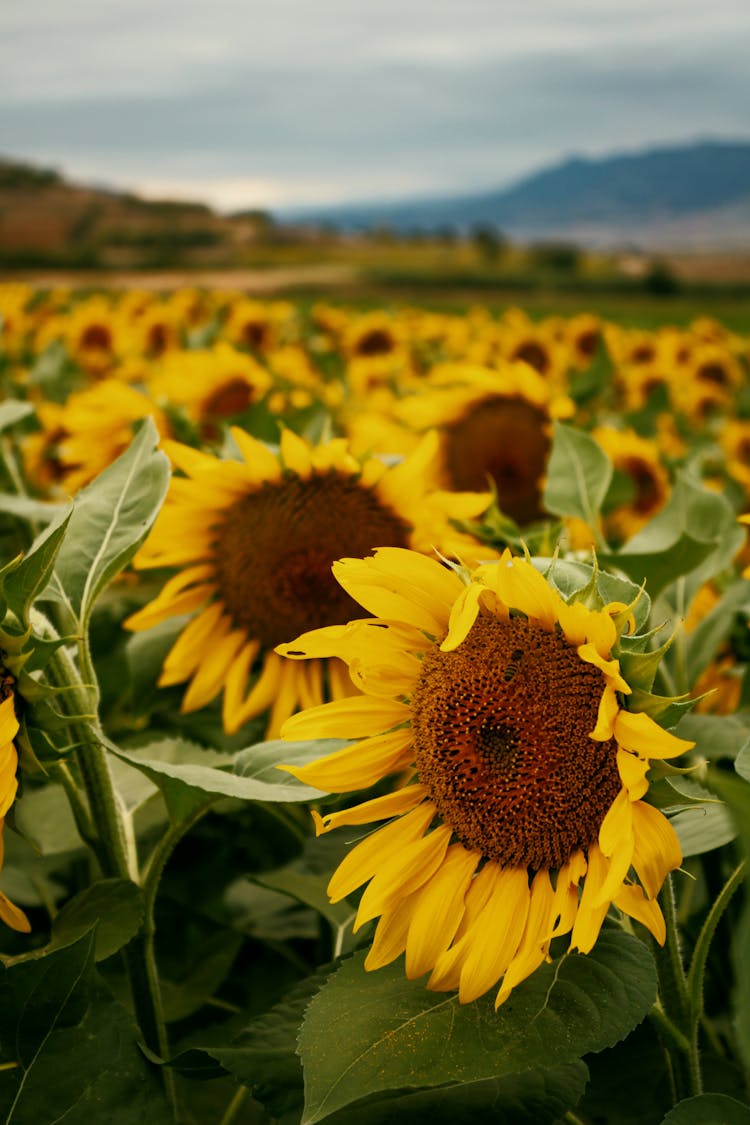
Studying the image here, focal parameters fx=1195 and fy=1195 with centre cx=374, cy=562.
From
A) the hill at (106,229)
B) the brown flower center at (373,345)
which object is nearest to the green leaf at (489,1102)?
the brown flower center at (373,345)

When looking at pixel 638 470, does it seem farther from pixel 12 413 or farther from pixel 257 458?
pixel 12 413

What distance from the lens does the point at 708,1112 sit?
1.19 metres

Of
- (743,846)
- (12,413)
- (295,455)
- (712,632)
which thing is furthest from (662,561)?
(12,413)

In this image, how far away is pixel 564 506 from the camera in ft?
6.84

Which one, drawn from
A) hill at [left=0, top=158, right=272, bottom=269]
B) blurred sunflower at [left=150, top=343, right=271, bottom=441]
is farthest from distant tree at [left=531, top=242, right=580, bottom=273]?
blurred sunflower at [left=150, top=343, right=271, bottom=441]

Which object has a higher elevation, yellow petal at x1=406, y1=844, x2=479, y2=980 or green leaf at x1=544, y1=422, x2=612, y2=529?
green leaf at x1=544, y1=422, x2=612, y2=529

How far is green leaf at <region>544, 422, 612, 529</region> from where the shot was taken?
81.6 inches

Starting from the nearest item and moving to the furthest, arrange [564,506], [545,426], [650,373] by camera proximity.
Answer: [564,506] → [545,426] → [650,373]

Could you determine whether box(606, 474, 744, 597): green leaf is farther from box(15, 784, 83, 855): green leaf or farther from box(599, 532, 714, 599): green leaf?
box(15, 784, 83, 855): green leaf

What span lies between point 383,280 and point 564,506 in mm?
27187

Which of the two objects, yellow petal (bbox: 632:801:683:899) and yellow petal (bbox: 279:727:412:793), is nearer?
yellow petal (bbox: 632:801:683:899)

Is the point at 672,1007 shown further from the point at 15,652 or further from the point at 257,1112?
the point at 15,652

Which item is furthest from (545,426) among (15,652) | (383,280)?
(383,280)

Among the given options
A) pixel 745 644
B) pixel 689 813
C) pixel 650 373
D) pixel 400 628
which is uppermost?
pixel 400 628
